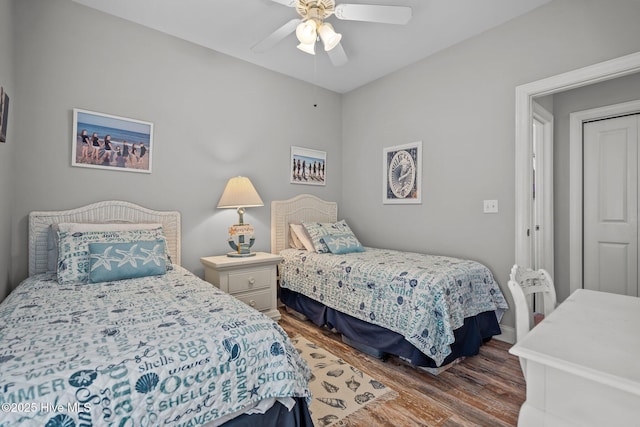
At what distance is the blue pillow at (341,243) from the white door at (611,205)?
2.23m

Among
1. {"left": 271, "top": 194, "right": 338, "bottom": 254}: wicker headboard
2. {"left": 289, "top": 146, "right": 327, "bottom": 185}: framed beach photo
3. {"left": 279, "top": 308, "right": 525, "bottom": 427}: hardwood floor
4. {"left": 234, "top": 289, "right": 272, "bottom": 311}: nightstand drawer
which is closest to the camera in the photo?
{"left": 279, "top": 308, "right": 525, "bottom": 427}: hardwood floor

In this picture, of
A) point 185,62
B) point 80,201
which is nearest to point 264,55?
point 185,62

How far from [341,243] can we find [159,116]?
6.62ft

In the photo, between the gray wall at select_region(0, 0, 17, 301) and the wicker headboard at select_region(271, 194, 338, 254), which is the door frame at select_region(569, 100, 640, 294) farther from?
the gray wall at select_region(0, 0, 17, 301)

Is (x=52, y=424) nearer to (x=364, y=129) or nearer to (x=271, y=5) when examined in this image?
(x=271, y=5)

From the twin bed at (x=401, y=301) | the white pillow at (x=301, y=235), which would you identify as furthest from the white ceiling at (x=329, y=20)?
the twin bed at (x=401, y=301)

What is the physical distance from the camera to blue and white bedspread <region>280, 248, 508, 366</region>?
1991 millimetres

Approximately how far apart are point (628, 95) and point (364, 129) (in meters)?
2.44

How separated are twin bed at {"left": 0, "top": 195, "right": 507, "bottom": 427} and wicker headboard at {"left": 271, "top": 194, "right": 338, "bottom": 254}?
0.52 meters

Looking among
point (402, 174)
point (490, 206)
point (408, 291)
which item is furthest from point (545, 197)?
point (408, 291)

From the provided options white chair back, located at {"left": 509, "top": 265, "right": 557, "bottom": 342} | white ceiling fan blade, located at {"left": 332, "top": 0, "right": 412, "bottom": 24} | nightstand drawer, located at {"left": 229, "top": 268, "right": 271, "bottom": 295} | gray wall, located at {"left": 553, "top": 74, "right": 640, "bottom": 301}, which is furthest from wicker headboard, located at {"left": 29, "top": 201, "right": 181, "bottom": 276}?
gray wall, located at {"left": 553, "top": 74, "right": 640, "bottom": 301}

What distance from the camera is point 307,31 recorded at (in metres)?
2.03

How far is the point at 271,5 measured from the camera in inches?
92.6

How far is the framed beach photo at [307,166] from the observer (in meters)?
3.68
